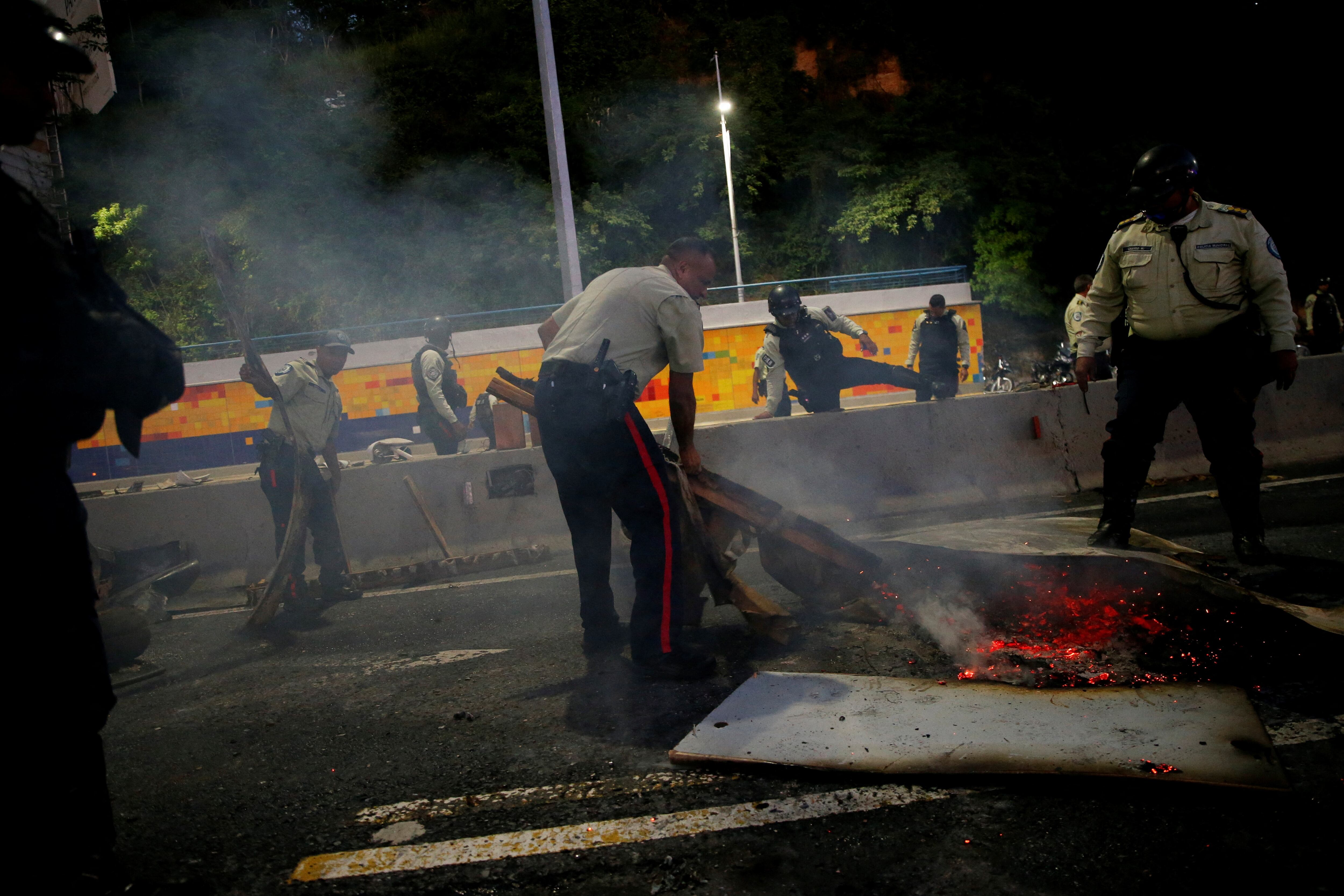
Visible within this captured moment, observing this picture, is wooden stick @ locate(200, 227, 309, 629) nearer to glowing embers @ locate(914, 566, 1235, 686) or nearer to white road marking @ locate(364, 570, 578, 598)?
white road marking @ locate(364, 570, 578, 598)

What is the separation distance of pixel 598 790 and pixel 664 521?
1276mm

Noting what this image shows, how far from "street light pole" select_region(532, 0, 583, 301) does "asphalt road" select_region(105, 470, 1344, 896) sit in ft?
23.7

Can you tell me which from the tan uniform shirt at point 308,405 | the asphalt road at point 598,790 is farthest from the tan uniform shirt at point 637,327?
the tan uniform shirt at point 308,405

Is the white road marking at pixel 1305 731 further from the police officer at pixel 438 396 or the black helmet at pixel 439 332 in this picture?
the black helmet at pixel 439 332

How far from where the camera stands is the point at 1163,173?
4203mm

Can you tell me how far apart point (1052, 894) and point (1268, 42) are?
38216 millimetres

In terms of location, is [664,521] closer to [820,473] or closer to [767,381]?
[820,473]

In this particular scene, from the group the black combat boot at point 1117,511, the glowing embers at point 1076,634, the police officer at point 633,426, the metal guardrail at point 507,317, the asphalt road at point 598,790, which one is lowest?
the asphalt road at point 598,790

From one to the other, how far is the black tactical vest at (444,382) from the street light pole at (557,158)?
239cm

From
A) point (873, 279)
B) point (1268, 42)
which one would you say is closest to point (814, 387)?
point (873, 279)

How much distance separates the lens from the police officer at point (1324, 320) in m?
14.4

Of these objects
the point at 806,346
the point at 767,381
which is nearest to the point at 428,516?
the point at 806,346

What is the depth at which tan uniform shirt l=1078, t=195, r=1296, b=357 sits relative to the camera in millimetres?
4254

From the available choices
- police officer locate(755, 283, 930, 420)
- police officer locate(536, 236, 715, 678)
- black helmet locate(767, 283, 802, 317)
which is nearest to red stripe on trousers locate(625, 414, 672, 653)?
police officer locate(536, 236, 715, 678)
